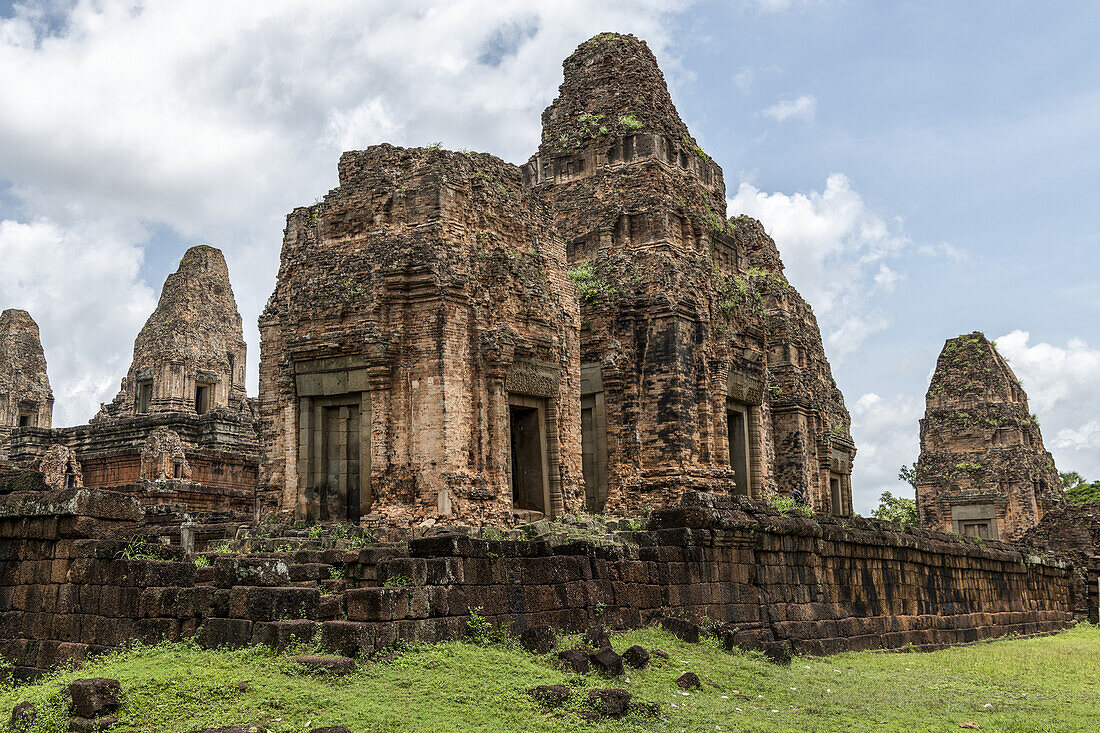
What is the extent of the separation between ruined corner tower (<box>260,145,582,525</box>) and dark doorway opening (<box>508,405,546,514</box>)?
23 mm

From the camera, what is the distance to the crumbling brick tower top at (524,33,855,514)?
19812 mm

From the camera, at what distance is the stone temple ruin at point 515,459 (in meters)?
10.6

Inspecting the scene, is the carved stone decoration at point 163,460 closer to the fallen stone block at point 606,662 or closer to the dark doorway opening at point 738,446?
the dark doorway opening at point 738,446

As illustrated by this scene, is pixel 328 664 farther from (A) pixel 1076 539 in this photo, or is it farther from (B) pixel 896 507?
(B) pixel 896 507

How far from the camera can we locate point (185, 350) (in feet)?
114

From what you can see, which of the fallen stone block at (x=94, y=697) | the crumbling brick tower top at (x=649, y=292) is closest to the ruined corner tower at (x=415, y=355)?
the crumbling brick tower top at (x=649, y=292)

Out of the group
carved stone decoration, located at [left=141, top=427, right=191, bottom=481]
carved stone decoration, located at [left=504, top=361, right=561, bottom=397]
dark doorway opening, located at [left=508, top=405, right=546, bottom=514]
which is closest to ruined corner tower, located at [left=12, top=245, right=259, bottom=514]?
carved stone decoration, located at [left=141, top=427, right=191, bottom=481]

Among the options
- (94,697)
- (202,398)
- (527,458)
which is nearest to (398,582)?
(94,697)

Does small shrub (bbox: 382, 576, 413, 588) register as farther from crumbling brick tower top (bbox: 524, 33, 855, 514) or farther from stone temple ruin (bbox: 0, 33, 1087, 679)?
crumbling brick tower top (bbox: 524, 33, 855, 514)

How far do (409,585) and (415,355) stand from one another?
5.54 m

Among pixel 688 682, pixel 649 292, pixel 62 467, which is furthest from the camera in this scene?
pixel 62 467

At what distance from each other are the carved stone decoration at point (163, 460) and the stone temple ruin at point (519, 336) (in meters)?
11.1

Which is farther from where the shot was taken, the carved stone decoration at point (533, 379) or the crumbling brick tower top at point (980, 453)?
the crumbling brick tower top at point (980, 453)

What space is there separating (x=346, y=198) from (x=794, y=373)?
15510 millimetres
